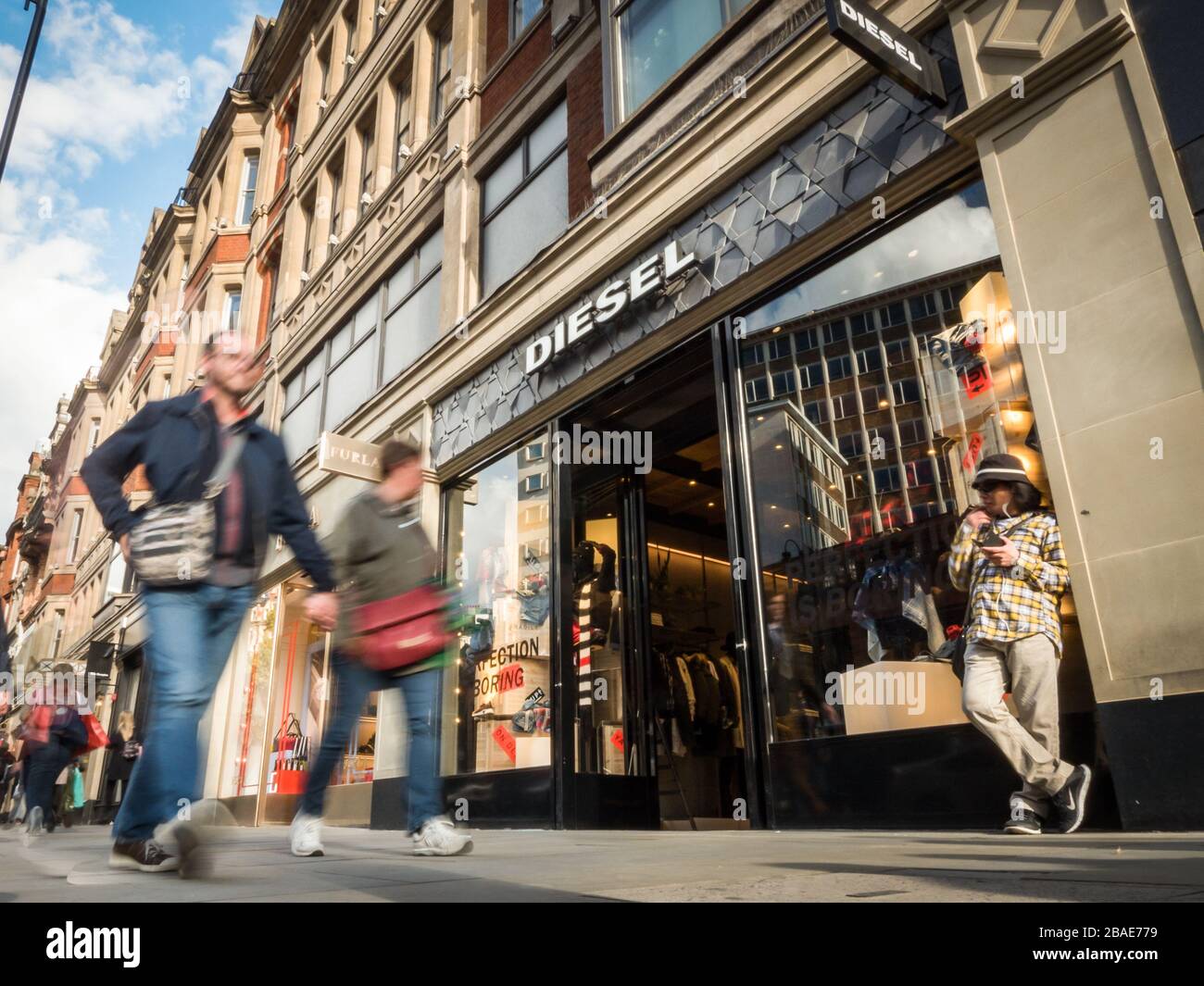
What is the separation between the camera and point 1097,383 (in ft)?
14.3

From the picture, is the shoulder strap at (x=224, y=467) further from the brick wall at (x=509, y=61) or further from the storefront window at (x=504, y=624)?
the brick wall at (x=509, y=61)

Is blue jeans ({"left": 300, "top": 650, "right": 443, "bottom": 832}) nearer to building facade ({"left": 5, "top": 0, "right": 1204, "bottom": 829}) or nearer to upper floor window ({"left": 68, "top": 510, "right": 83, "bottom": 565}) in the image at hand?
building facade ({"left": 5, "top": 0, "right": 1204, "bottom": 829})

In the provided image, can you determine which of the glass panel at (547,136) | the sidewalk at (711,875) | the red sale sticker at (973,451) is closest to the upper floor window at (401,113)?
A: the glass panel at (547,136)

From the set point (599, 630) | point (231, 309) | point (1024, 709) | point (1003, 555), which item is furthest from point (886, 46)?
point (231, 309)

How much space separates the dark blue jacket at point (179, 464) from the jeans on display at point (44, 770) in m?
7.74

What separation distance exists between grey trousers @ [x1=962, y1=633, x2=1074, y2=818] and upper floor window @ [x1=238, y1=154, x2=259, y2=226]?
22779 mm

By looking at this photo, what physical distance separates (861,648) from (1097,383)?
7.21ft

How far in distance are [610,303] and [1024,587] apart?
4.84 m

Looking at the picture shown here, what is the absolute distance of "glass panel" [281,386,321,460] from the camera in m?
15.1

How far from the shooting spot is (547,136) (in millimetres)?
10172

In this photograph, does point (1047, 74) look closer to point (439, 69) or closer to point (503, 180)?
point (503, 180)

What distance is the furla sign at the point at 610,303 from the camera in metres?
7.49
